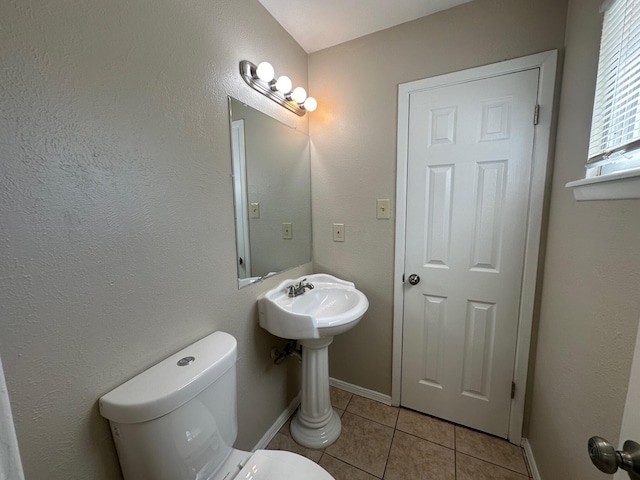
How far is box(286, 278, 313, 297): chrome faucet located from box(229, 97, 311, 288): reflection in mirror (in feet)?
0.42

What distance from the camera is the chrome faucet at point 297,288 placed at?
1398 millimetres

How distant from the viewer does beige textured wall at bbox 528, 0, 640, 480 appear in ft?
2.19

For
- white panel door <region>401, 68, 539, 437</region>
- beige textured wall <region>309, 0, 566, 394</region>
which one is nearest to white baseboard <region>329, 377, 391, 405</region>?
beige textured wall <region>309, 0, 566, 394</region>

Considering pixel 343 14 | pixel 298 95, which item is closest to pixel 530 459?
pixel 298 95

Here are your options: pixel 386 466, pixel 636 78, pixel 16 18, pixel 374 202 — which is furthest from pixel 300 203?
pixel 386 466

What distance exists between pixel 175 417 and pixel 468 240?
1.44 meters

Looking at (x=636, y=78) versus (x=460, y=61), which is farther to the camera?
(x=460, y=61)

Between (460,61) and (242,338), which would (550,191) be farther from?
(242,338)

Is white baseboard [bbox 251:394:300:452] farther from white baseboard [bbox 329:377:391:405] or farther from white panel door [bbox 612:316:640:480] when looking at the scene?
white panel door [bbox 612:316:640:480]

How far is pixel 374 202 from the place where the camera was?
1527 mm

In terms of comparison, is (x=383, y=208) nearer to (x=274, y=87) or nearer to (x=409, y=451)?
(x=274, y=87)

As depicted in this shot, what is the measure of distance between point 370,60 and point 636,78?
1.13 metres

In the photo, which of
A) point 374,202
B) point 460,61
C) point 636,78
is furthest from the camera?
point 374,202

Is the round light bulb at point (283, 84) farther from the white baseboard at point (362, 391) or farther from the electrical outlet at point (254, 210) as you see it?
the white baseboard at point (362, 391)
